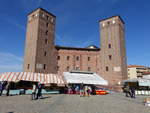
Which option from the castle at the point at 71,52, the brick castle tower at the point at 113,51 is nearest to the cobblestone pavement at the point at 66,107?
the castle at the point at 71,52

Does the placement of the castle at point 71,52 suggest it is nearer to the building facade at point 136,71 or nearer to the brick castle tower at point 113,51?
the brick castle tower at point 113,51

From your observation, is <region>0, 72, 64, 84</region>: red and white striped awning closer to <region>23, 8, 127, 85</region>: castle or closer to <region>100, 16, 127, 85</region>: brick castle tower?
<region>23, 8, 127, 85</region>: castle

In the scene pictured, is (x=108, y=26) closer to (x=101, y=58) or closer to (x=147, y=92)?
(x=101, y=58)

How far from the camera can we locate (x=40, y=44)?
35.1 meters

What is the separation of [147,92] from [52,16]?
2938 centimetres

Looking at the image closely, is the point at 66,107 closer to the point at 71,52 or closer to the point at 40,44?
the point at 40,44

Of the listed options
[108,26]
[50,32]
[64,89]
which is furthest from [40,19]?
[64,89]

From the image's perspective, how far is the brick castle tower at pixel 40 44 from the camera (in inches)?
1331

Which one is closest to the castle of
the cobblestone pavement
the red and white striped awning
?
the red and white striped awning

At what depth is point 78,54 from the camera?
40.2 metres

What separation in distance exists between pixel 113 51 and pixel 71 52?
445 inches

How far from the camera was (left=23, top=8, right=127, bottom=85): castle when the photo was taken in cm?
3428

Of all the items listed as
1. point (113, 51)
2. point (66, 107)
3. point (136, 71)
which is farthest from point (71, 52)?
point (136, 71)

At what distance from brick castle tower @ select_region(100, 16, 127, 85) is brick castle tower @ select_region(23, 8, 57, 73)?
12.9m
